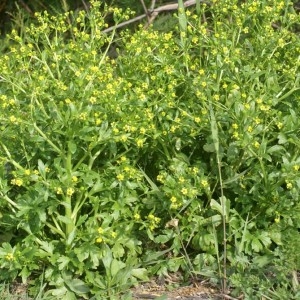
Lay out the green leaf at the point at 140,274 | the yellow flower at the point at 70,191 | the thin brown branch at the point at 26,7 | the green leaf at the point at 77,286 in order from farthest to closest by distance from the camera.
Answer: the thin brown branch at the point at 26,7, the green leaf at the point at 140,274, the green leaf at the point at 77,286, the yellow flower at the point at 70,191

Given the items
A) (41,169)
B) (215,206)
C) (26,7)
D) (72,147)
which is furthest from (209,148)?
(26,7)

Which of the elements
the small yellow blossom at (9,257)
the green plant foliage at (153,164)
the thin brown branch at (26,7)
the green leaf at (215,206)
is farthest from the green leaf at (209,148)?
the thin brown branch at (26,7)

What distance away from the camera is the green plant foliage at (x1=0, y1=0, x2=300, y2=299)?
116 inches

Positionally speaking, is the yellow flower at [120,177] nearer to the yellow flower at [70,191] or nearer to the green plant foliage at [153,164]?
the green plant foliage at [153,164]

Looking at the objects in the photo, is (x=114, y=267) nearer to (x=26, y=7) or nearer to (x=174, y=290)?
(x=174, y=290)

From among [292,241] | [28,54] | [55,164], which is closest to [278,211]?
[292,241]

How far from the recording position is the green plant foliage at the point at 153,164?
294 centimetres

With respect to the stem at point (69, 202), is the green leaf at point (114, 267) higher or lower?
lower

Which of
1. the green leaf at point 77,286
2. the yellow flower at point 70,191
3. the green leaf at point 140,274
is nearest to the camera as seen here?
the yellow flower at point 70,191

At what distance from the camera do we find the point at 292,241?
2.92m

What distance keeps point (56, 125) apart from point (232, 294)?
3.35 ft

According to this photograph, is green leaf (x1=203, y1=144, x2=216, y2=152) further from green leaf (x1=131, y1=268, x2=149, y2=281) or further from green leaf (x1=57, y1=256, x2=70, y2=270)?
green leaf (x1=57, y1=256, x2=70, y2=270)

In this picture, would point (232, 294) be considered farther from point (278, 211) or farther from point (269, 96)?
point (269, 96)

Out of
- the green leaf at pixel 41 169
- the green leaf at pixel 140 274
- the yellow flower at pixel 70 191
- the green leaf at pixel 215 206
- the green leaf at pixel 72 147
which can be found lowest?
the green leaf at pixel 140 274
